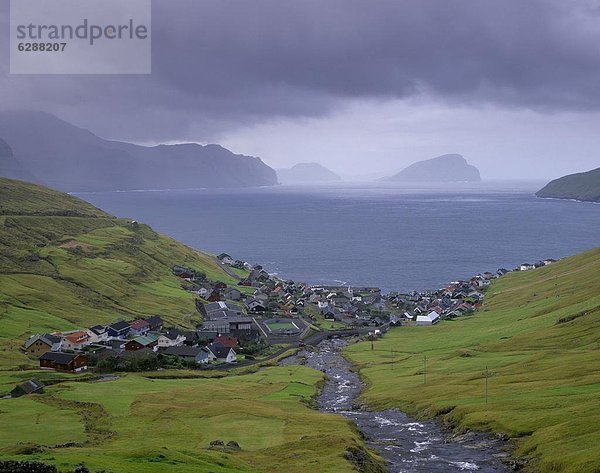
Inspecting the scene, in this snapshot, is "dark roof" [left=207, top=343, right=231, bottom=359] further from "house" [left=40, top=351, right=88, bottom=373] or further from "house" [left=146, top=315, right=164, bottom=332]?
"house" [left=40, top=351, right=88, bottom=373]

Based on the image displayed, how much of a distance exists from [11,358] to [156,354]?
20473 millimetres

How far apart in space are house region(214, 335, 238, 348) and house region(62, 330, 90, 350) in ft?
74.1

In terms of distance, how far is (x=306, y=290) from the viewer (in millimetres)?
166875

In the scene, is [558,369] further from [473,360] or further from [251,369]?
[251,369]

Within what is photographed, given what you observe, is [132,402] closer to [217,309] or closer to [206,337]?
[206,337]

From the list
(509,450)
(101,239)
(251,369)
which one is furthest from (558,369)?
(101,239)

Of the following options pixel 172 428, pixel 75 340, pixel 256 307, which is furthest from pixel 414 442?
pixel 256 307

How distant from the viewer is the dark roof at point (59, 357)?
3191 inches

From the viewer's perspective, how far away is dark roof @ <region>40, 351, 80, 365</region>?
266 feet

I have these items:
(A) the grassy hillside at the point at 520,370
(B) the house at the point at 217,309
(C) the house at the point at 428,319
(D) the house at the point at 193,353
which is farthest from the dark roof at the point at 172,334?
(C) the house at the point at 428,319

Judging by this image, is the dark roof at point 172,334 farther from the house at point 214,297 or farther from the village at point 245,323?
the house at point 214,297

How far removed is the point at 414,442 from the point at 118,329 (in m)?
65.2

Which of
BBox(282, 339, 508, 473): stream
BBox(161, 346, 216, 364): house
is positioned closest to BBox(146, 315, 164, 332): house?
BBox(161, 346, 216, 364): house

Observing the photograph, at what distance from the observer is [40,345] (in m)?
87.4
